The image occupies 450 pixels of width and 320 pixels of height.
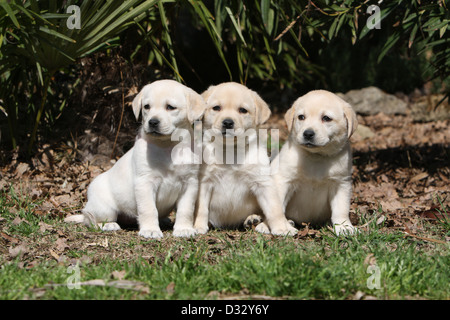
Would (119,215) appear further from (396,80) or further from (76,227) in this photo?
(396,80)

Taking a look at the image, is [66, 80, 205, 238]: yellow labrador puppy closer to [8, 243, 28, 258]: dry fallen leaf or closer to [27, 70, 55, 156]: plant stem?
[8, 243, 28, 258]: dry fallen leaf

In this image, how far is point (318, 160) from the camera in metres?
4.45

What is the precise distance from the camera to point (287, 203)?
470cm

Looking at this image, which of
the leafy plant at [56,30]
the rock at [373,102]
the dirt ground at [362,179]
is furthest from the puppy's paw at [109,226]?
the rock at [373,102]

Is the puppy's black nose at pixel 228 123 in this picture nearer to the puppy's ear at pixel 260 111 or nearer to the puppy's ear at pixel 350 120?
the puppy's ear at pixel 260 111

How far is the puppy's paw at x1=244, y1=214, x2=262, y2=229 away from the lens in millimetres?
4664

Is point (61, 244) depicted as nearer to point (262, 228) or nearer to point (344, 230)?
point (262, 228)

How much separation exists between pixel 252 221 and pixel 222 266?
1448mm

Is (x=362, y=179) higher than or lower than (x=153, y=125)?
lower

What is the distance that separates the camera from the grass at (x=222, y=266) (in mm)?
2969

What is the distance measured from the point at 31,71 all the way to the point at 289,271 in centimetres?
417

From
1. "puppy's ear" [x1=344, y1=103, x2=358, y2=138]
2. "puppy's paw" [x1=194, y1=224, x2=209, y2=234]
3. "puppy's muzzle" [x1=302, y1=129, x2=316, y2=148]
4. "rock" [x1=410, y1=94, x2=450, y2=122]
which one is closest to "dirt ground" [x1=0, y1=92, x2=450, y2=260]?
"puppy's paw" [x1=194, y1=224, x2=209, y2=234]

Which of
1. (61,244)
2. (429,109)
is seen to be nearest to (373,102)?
(429,109)

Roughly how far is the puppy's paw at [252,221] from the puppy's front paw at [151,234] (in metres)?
0.84
